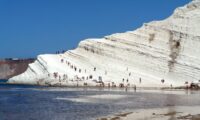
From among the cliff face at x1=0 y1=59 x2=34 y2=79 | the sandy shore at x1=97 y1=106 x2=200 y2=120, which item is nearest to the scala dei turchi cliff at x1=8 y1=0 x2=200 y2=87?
the sandy shore at x1=97 y1=106 x2=200 y2=120

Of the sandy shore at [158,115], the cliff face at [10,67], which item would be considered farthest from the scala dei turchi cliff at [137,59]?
the cliff face at [10,67]

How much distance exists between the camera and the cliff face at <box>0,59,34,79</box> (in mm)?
170900

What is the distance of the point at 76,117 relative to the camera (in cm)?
3428

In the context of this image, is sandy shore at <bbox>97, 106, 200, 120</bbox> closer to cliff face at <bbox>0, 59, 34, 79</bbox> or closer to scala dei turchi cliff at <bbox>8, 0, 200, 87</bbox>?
scala dei turchi cliff at <bbox>8, 0, 200, 87</bbox>

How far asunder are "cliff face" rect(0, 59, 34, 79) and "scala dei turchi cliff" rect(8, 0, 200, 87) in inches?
3146

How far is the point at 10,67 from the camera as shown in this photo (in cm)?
17875

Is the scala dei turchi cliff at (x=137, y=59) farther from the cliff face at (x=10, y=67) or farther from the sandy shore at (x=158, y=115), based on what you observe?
the cliff face at (x=10, y=67)

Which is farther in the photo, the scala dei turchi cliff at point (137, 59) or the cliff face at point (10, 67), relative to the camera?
the cliff face at point (10, 67)

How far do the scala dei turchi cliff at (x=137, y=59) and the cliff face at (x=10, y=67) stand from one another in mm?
79902

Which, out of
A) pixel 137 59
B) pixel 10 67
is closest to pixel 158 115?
pixel 137 59

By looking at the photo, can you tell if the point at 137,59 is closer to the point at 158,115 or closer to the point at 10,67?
the point at 158,115

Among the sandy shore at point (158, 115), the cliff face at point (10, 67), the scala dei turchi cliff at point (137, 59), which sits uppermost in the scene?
the cliff face at point (10, 67)

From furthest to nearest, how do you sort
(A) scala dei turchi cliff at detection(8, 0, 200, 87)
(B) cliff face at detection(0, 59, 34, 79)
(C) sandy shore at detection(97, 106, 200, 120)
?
(B) cliff face at detection(0, 59, 34, 79)
(A) scala dei turchi cliff at detection(8, 0, 200, 87)
(C) sandy shore at detection(97, 106, 200, 120)

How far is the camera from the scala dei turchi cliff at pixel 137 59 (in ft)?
264
